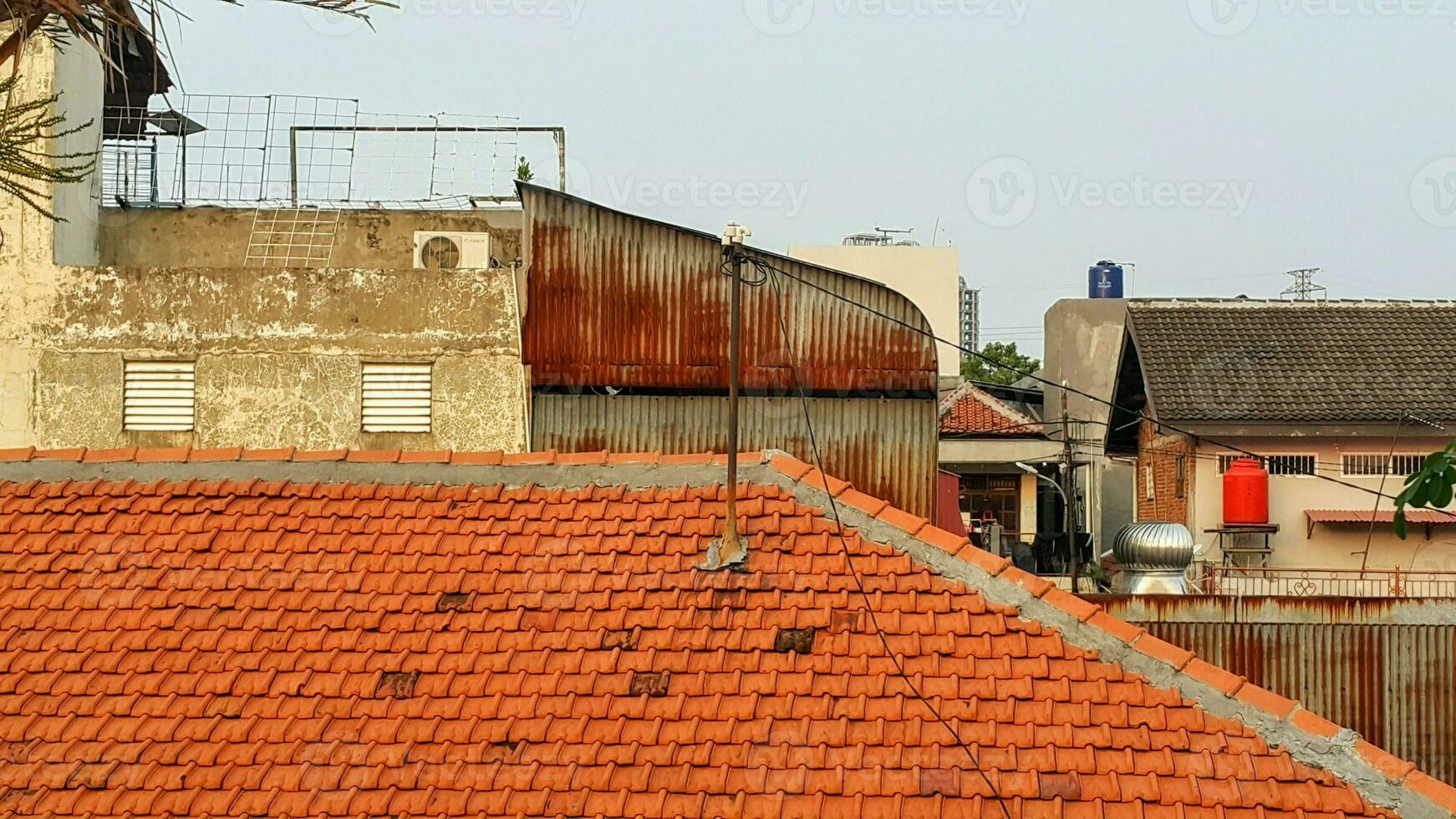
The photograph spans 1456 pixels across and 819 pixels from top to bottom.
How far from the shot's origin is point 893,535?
30.3 feet

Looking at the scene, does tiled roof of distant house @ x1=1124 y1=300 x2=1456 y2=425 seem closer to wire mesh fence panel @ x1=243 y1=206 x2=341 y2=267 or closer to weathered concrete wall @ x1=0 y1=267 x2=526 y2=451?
weathered concrete wall @ x1=0 y1=267 x2=526 y2=451

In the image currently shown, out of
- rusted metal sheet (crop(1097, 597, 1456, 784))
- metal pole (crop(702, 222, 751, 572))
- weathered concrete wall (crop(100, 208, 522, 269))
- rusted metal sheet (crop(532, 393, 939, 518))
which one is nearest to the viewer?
metal pole (crop(702, 222, 751, 572))

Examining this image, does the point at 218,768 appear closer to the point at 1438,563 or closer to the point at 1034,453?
the point at 1438,563

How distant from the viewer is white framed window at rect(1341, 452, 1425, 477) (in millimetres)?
24672

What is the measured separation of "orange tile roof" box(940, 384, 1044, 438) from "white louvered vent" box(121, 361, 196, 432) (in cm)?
1844

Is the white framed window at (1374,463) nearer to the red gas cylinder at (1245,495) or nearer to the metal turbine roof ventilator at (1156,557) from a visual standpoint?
the red gas cylinder at (1245,495)

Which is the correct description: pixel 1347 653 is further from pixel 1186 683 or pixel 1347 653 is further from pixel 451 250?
pixel 451 250

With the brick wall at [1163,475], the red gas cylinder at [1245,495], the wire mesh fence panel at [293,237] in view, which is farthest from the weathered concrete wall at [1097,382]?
the wire mesh fence panel at [293,237]

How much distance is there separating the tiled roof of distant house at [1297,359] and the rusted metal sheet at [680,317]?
10.0 m

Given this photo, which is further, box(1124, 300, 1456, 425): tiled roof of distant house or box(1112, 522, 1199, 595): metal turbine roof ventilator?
box(1124, 300, 1456, 425): tiled roof of distant house

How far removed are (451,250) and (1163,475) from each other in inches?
562

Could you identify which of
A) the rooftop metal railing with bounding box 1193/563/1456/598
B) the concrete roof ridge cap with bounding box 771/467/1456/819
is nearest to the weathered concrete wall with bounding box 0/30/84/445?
the concrete roof ridge cap with bounding box 771/467/1456/819

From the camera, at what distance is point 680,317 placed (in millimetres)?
16688

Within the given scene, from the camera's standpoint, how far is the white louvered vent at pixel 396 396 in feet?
58.3
